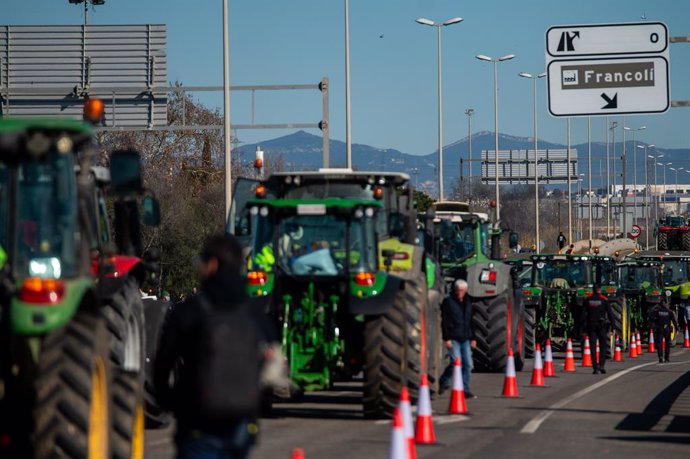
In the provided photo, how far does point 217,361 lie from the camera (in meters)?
8.11

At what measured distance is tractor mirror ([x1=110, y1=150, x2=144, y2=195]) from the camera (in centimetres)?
1121

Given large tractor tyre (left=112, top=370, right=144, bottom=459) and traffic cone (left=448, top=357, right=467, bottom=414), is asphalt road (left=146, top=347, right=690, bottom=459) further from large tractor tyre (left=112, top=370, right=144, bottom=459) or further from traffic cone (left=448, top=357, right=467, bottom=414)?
large tractor tyre (left=112, top=370, right=144, bottom=459)

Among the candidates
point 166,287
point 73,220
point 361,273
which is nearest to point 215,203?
point 166,287

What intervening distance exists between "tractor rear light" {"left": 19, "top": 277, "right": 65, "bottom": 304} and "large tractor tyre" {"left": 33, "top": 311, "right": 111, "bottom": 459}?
0.23 meters

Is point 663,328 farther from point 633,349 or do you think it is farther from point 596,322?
point 596,322

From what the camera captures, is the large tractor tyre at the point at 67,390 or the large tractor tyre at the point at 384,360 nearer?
the large tractor tyre at the point at 67,390

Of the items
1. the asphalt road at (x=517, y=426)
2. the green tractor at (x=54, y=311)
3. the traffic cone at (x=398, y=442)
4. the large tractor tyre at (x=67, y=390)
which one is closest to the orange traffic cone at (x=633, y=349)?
the asphalt road at (x=517, y=426)

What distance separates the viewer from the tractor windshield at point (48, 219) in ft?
34.4

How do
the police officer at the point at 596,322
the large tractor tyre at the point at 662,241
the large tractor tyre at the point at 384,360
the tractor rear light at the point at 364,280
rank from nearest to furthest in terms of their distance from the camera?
the large tractor tyre at the point at 384,360, the tractor rear light at the point at 364,280, the police officer at the point at 596,322, the large tractor tyre at the point at 662,241

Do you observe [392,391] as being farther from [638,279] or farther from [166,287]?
[166,287]

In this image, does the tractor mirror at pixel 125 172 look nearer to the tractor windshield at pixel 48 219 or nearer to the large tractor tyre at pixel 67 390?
the tractor windshield at pixel 48 219

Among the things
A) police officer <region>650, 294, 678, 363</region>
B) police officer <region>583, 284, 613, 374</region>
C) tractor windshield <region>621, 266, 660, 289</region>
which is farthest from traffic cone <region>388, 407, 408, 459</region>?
tractor windshield <region>621, 266, 660, 289</region>

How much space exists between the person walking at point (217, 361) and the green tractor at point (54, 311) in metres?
1.16

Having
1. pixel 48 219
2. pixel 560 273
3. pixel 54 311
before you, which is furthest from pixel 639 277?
pixel 54 311
